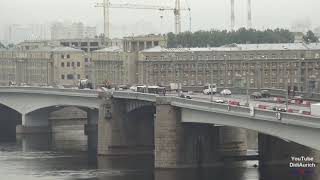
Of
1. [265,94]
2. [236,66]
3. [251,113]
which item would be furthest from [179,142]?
[236,66]

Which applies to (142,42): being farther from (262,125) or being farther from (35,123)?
(262,125)

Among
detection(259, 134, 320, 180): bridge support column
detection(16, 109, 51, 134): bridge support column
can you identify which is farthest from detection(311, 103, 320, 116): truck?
detection(16, 109, 51, 134): bridge support column

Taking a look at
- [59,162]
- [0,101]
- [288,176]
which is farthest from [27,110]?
[288,176]

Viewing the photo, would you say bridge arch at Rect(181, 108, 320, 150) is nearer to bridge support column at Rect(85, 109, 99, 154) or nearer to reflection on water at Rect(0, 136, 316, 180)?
reflection on water at Rect(0, 136, 316, 180)

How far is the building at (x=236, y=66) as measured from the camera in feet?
484

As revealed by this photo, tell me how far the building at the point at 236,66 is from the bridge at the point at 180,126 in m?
33.6

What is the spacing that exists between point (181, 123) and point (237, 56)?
241 ft

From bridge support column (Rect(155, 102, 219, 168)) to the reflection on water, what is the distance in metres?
1.51

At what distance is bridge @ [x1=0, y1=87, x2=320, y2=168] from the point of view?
71.4 metres

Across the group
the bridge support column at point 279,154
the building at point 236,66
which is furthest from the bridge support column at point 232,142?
the building at point 236,66

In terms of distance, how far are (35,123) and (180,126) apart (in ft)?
170

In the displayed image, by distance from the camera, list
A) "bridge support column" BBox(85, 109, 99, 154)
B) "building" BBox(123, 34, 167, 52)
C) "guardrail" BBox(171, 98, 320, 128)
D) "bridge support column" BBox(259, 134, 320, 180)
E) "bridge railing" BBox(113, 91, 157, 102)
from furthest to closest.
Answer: "building" BBox(123, 34, 167, 52), "bridge support column" BBox(85, 109, 99, 154), "bridge railing" BBox(113, 91, 157, 102), "bridge support column" BBox(259, 134, 320, 180), "guardrail" BBox(171, 98, 320, 128)

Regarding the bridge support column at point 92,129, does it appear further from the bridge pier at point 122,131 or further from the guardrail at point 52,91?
the bridge pier at point 122,131

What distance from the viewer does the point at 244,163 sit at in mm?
94250
